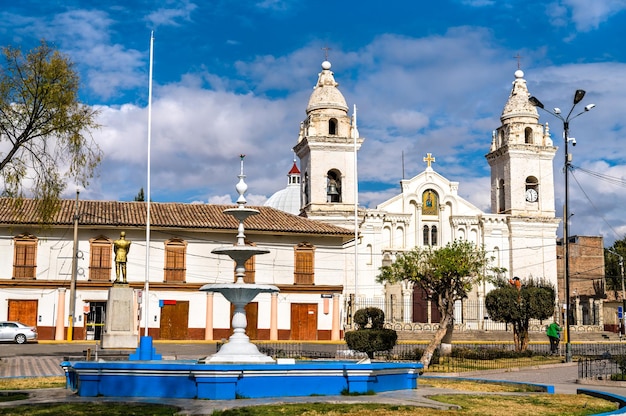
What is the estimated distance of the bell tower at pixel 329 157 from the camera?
183ft

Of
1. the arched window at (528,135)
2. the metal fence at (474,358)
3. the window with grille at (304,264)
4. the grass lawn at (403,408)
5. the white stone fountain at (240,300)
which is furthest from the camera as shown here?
the arched window at (528,135)

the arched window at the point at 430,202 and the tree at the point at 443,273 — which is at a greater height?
the arched window at the point at 430,202

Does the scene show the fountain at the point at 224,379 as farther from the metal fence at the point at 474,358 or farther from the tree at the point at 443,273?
the tree at the point at 443,273

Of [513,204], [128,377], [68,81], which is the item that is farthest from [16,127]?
[513,204]

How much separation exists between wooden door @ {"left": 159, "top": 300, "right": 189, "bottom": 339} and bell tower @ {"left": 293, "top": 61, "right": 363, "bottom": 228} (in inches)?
611

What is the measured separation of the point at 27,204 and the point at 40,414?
33.1 m

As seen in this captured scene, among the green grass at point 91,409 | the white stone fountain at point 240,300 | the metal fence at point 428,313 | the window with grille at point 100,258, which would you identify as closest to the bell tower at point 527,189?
the metal fence at point 428,313

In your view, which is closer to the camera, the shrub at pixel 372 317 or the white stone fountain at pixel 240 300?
the white stone fountain at pixel 240 300

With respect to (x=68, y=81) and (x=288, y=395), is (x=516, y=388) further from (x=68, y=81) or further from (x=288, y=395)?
(x=68, y=81)

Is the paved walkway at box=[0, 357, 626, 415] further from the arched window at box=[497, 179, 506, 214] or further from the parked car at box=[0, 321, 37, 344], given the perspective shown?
the arched window at box=[497, 179, 506, 214]

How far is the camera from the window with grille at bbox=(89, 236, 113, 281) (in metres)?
41.2

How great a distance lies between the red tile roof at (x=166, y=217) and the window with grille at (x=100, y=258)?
3.43ft

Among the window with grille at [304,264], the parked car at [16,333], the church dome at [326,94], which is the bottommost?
the parked car at [16,333]

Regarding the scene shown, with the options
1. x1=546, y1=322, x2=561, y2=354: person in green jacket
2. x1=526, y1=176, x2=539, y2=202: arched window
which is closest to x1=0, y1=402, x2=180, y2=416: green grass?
x1=546, y1=322, x2=561, y2=354: person in green jacket
